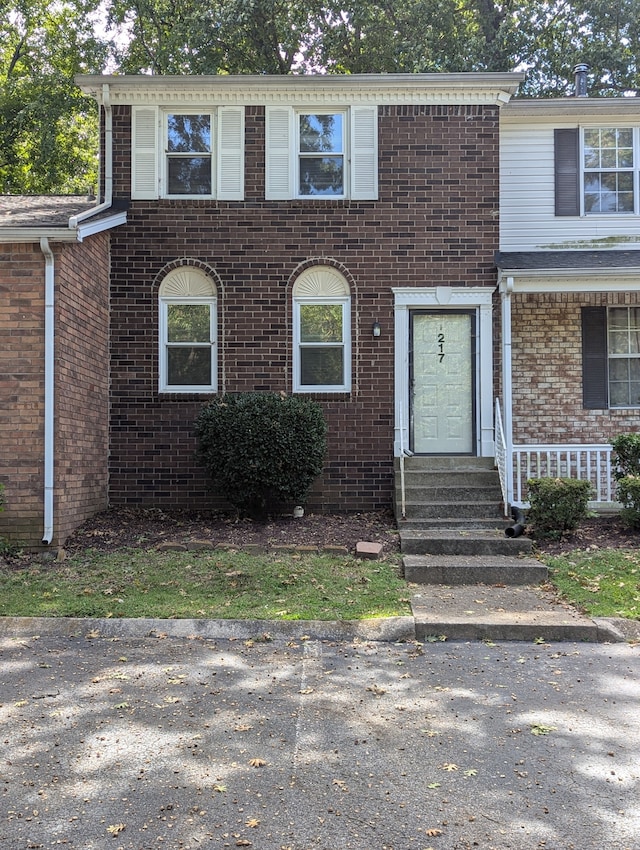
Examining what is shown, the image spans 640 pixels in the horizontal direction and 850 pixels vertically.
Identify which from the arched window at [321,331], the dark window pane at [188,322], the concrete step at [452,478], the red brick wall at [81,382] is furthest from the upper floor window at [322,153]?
the concrete step at [452,478]

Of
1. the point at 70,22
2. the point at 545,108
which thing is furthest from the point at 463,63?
the point at 70,22

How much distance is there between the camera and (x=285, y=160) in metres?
10.7

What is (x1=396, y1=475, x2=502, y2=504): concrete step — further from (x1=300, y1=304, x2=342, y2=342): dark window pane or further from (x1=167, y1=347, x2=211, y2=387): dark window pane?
(x1=167, y1=347, x2=211, y2=387): dark window pane

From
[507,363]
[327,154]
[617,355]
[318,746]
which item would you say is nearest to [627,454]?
[507,363]

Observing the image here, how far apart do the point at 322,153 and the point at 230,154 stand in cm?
134

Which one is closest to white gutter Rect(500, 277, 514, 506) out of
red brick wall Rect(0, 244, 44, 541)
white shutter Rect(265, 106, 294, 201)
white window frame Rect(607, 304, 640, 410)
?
white window frame Rect(607, 304, 640, 410)

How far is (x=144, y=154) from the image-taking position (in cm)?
1070

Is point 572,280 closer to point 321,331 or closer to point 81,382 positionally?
point 321,331

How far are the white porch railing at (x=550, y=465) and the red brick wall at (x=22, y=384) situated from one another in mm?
5625

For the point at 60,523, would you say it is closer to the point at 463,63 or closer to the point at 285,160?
the point at 285,160

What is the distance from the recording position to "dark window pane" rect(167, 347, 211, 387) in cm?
1058

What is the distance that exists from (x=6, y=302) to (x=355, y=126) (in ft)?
18.4

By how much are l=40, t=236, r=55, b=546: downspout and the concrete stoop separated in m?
4.09

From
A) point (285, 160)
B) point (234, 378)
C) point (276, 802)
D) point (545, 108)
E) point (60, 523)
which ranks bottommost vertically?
point (276, 802)
